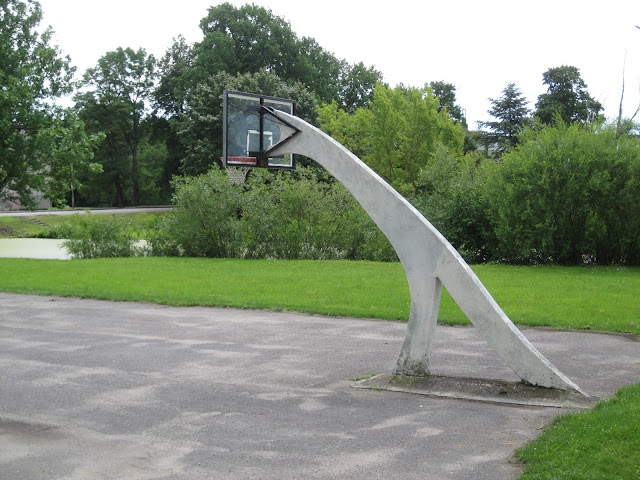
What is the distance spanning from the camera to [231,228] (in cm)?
2545

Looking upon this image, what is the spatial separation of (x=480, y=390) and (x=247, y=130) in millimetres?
5101

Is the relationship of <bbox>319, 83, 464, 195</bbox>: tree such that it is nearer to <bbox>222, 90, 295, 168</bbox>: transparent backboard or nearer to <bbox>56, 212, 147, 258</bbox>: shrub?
<bbox>56, 212, 147, 258</bbox>: shrub

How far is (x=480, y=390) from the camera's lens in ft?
25.4

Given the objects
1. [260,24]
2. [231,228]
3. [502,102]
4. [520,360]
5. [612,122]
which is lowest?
[520,360]

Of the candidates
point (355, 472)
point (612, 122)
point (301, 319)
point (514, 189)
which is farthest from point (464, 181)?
point (355, 472)

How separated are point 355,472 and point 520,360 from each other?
2897 millimetres

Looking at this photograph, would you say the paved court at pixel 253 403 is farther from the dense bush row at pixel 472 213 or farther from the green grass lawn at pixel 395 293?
the dense bush row at pixel 472 213

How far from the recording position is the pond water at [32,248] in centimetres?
2958

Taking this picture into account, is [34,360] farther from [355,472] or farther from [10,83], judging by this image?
[10,83]

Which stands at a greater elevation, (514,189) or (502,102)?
(502,102)

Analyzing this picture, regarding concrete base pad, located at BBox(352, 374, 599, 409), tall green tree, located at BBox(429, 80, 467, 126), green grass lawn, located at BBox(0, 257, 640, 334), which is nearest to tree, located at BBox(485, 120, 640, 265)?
green grass lawn, located at BBox(0, 257, 640, 334)

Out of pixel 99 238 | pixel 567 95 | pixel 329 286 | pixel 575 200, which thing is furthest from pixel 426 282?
pixel 567 95

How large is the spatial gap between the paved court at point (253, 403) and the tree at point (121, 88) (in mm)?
57648

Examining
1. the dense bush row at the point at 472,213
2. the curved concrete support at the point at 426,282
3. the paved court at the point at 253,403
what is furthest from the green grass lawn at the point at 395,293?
the dense bush row at the point at 472,213
